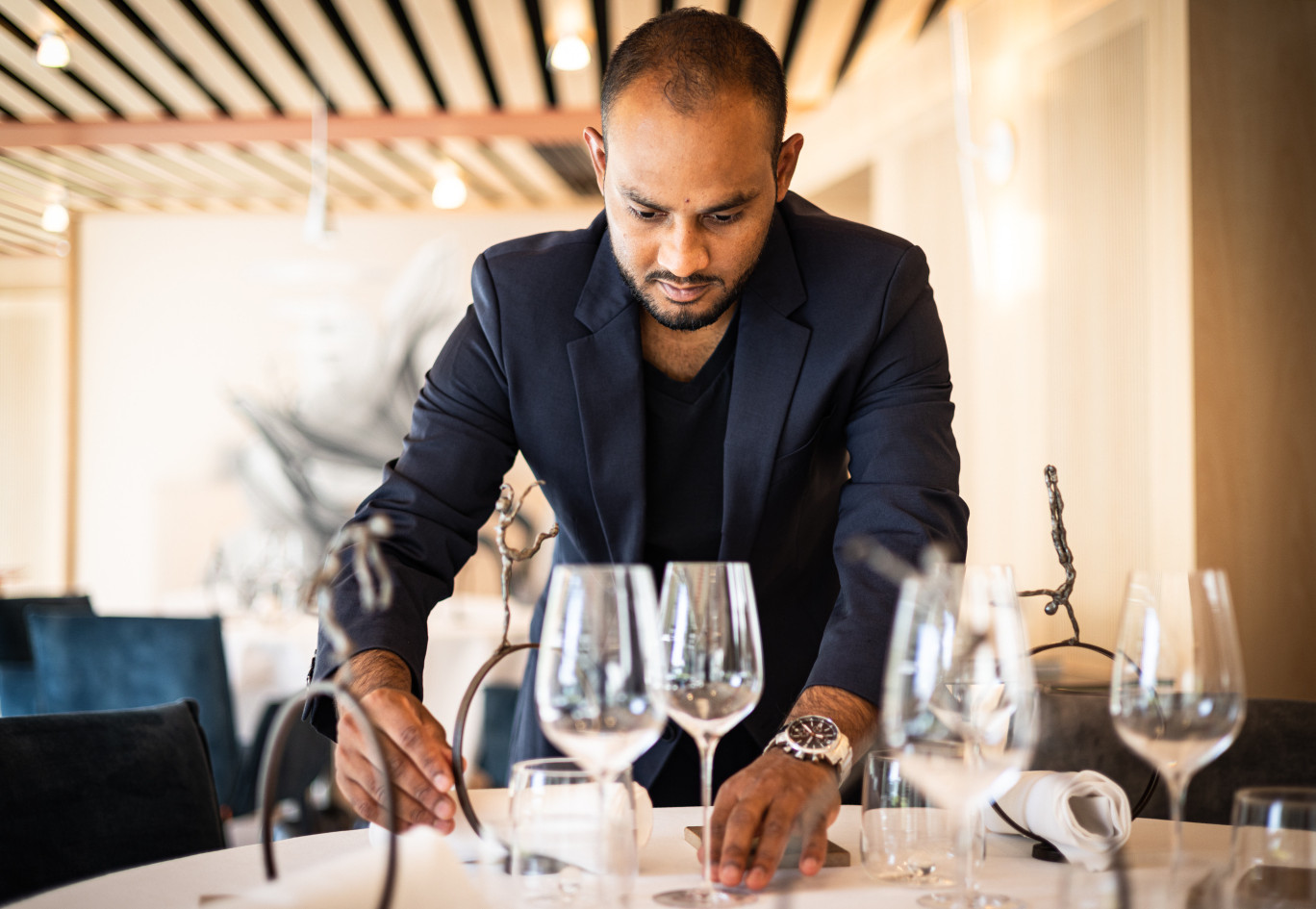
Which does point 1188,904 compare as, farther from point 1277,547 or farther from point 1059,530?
point 1277,547

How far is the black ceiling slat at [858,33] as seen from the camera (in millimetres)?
5016

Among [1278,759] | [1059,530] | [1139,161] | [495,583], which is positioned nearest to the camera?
[1059,530]

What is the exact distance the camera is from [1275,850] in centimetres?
72

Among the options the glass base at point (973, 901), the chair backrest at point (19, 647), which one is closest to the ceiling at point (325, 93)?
the chair backrest at point (19, 647)

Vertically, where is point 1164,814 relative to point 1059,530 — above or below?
below

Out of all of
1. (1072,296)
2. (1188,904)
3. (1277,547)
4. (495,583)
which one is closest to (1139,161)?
(1072,296)

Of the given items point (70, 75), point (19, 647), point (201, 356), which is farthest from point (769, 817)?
point (201, 356)

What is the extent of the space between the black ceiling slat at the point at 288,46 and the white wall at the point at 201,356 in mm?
1686

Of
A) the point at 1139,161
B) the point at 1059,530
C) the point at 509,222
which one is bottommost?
the point at 1059,530

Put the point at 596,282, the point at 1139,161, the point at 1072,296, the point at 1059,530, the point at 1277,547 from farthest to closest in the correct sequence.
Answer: the point at 1072,296, the point at 1139,161, the point at 1277,547, the point at 596,282, the point at 1059,530

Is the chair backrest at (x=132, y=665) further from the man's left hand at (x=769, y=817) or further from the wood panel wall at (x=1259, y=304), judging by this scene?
the wood panel wall at (x=1259, y=304)

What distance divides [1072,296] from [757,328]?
8.18 feet

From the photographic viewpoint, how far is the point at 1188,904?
0.75 metres

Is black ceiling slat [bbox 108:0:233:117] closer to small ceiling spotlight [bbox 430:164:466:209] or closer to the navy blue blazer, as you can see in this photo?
small ceiling spotlight [bbox 430:164:466:209]
